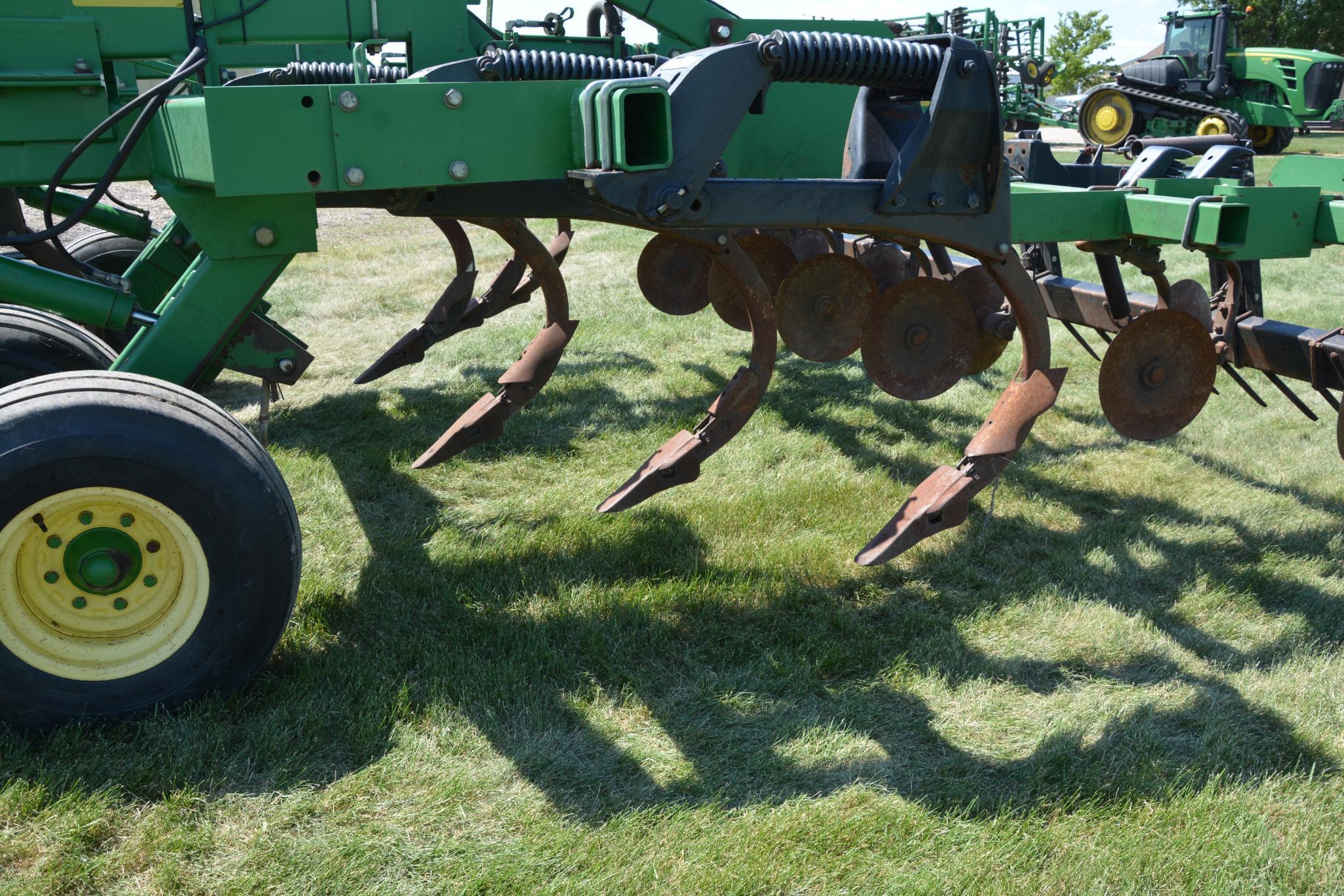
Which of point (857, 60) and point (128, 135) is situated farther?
point (128, 135)

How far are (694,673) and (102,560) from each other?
1454mm

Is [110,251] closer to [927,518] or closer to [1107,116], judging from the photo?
[927,518]

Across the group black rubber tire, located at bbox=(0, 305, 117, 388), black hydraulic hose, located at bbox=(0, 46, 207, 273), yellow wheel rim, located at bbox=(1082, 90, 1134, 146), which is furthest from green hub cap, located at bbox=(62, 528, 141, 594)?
yellow wheel rim, located at bbox=(1082, 90, 1134, 146)

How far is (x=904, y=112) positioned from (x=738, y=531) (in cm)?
154

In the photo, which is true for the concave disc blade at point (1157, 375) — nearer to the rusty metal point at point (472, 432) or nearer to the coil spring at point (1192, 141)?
the coil spring at point (1192, 141)

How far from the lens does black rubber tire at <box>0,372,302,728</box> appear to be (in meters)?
2.29

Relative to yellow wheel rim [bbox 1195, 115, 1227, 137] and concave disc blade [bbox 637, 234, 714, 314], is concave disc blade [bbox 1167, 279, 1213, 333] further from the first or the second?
yellow wheel rim [bbox 1195, 115, 1227, 137]

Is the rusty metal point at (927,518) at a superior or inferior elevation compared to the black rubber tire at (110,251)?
inferior

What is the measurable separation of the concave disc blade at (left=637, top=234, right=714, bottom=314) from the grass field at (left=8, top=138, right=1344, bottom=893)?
564 millimetres

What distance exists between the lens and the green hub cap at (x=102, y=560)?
7.77 feet

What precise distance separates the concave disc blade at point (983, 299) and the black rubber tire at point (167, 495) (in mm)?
2575

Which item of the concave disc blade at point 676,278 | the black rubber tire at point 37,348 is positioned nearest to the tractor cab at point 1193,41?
the concave disc blade at point 676,278

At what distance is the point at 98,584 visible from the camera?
2.37m

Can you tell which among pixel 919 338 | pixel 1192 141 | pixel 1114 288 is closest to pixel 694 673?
pixel 919 338
